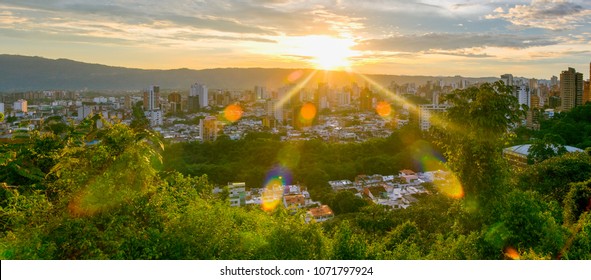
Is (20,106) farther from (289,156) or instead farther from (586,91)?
(586,91)

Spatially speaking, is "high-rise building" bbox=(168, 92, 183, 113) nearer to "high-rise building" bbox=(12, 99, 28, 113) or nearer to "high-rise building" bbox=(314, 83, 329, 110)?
"high-rise building" bbox=(314, 83, 329, 110)

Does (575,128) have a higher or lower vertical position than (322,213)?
higher

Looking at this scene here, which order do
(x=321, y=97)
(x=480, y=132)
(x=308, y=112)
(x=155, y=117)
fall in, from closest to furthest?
(x=480, y=132)
(x=155, y=117)
(x=308, y=112)
(x=321, y=97)

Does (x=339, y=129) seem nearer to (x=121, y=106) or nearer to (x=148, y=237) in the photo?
(x=121, y=106)

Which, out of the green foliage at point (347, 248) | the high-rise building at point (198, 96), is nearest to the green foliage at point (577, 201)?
the green foliage at point (347, 248)

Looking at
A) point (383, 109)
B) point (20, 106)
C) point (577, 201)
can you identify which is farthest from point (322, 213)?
point (383, 109)

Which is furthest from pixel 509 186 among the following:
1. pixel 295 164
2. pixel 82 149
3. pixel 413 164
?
pixel 413 164

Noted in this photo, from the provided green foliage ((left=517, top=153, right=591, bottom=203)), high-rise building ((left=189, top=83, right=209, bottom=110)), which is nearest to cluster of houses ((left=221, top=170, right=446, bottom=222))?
green foliage ((left=517, top=153, right=591, bottom=203))
